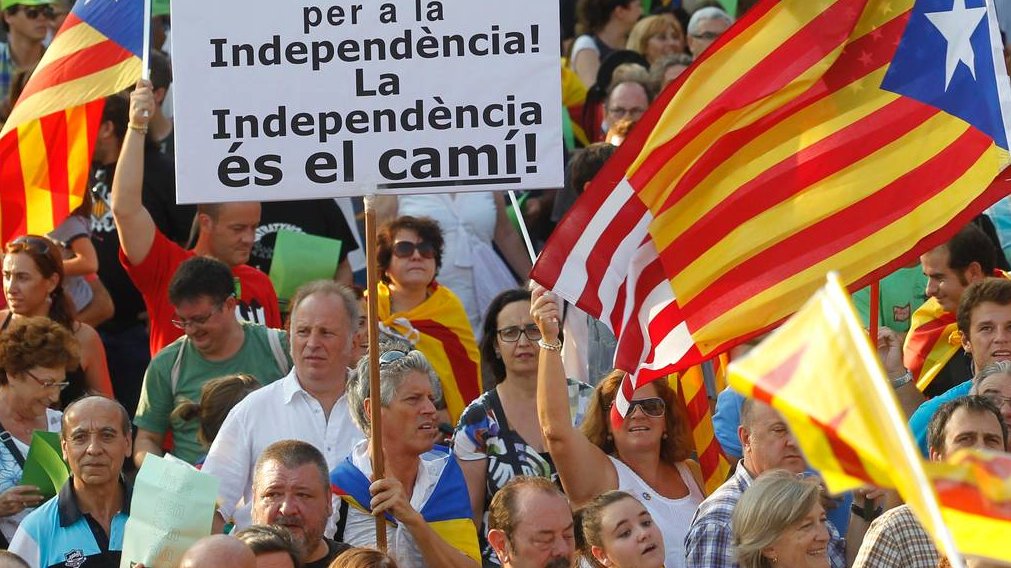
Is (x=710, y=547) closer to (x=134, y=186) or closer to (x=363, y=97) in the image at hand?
(x=363, y=97)

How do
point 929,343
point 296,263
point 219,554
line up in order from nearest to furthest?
point 219,554, point 929,343, point 296,263

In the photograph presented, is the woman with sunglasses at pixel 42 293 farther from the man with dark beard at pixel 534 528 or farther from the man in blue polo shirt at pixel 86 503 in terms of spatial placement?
the man with dark beard at pixel 534 528

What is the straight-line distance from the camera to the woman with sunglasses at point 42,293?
8672mm

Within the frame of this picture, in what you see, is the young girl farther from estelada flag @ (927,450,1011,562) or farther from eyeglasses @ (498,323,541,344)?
estelada flag @ (927,450,1011,562)

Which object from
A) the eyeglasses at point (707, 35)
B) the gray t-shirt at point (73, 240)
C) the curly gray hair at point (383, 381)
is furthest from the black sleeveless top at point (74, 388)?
the eyeglasses at point (707, 35)

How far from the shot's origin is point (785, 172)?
6934 mm

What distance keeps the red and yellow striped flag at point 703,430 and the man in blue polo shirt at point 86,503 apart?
2.11 meters

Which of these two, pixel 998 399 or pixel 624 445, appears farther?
pixel 624 445

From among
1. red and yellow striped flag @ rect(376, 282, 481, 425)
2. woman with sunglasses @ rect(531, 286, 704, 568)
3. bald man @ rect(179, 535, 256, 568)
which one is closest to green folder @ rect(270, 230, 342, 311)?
red and yellow striped flag @ rect(376, 282, 481, 425)

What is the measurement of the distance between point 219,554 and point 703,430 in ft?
9.11

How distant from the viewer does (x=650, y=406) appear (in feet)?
24.3

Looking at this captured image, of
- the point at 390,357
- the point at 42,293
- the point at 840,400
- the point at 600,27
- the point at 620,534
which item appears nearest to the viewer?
the point at 840,400

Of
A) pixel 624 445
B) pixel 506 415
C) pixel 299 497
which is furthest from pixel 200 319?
pixel 299 497

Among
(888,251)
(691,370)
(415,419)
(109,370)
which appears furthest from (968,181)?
(109,370)
